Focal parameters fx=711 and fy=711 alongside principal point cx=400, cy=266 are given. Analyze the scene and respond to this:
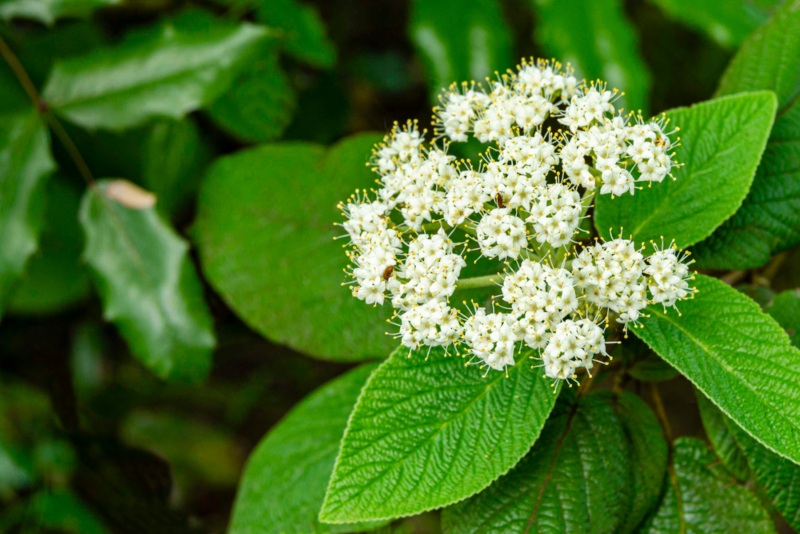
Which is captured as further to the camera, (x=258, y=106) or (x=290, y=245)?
(x=258, y=106)

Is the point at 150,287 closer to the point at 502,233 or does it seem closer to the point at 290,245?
the point at 290,245

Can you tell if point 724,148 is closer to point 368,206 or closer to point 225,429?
point 368,206

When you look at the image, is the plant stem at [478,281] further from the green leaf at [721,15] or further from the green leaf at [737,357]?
the green leaf at [721,15]

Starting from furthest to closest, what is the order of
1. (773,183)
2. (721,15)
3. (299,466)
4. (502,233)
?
(721,15) → (299,466) → (773,183) → (502,233)

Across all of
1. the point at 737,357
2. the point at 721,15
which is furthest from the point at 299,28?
the point at 737,357

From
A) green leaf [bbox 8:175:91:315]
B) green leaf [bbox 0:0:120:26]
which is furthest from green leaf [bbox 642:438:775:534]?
green leaf [bbox 8:175:91:315]

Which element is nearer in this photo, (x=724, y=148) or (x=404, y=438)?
(x=404, y=438)

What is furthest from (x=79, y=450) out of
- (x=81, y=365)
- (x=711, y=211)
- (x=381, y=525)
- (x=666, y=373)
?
(x=711, y=211)
